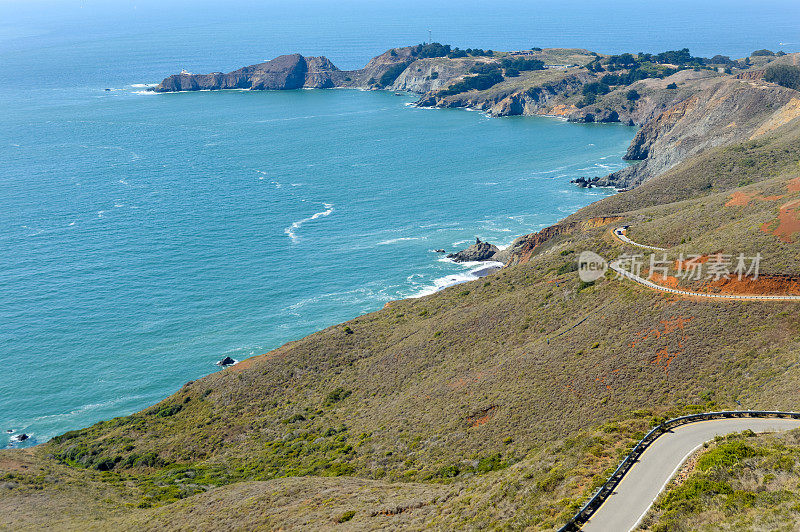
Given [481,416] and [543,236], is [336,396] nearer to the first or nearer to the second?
[481,416]

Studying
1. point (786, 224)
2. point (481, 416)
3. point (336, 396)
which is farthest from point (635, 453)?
point (786, 224)

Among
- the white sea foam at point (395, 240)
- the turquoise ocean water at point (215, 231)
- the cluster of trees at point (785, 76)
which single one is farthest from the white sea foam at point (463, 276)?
the cluster of trees at point (785, 76)

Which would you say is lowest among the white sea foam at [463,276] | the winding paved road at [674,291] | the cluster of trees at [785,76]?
the white sea foam at [463,276]

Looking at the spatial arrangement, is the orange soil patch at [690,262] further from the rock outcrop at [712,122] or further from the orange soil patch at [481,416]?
the rock outcrop at [712,122]

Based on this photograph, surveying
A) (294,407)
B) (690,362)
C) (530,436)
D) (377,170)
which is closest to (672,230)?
(690,362)

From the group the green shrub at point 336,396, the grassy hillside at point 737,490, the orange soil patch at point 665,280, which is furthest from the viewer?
the green shrub at point 336,396

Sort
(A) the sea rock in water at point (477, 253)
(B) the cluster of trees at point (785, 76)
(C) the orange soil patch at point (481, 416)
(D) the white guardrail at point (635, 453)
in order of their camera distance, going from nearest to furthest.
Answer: (D) the white guardrail at point (635, 453) < (C) the orange soil patch at point (481, 416) < (A) the sea rock in water at point (477, 253) < (B) the cluster of trees at point (785, 76)
